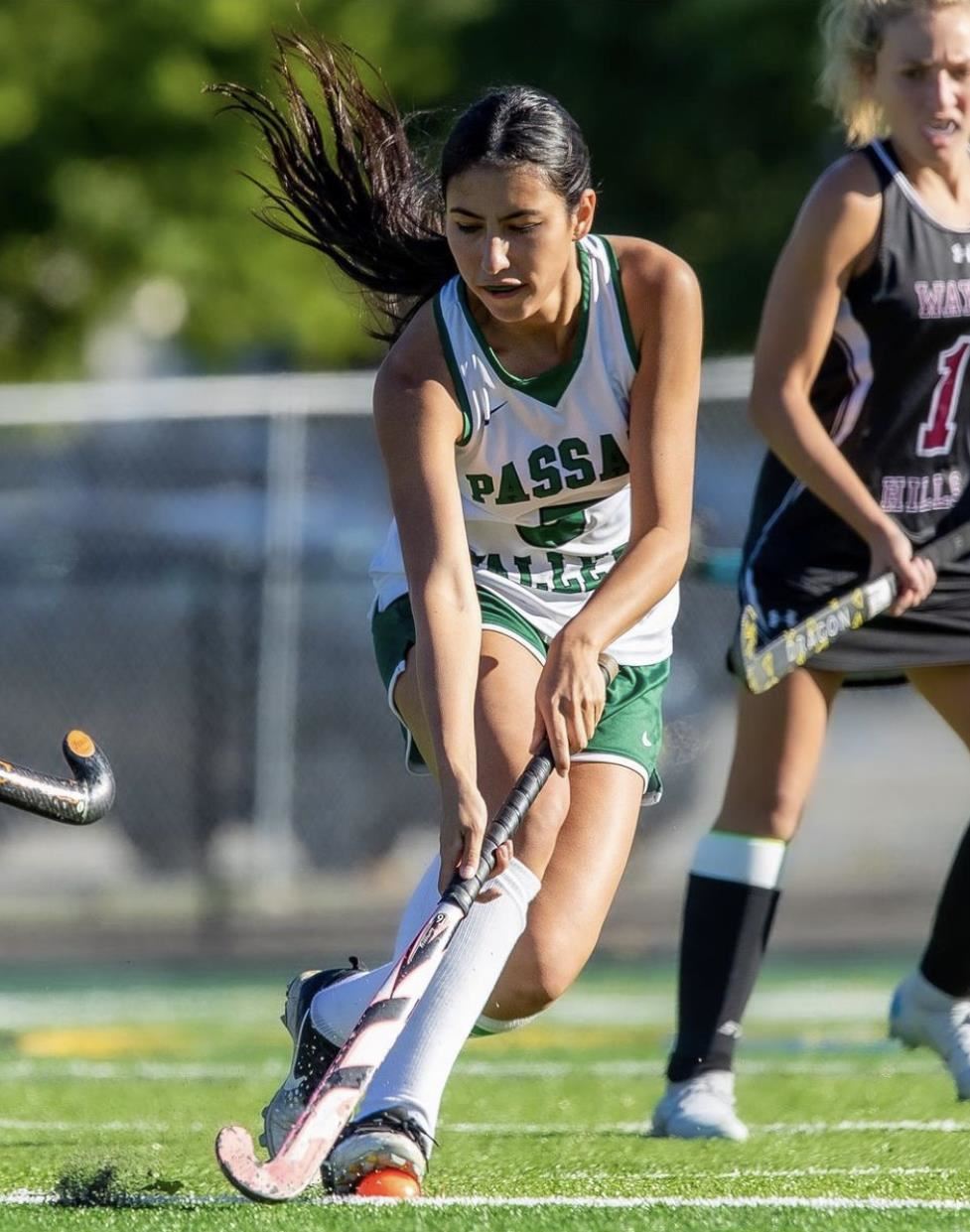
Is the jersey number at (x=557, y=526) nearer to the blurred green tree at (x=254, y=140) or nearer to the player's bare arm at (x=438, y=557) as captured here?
the player's bare arm at (x=438, y=557)

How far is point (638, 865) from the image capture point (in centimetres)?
920

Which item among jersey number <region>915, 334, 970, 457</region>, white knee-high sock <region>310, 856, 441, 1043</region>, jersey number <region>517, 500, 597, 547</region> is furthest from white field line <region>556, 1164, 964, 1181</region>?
jersey number <region>915, 334, 970, 457</region>

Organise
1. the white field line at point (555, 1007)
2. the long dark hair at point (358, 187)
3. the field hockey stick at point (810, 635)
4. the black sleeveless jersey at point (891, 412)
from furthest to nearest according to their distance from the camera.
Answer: the white field line at point (555, 1007)
the black sleeveless jersey at point (891, 412)
the field hockey stick at point (810, 635)
the long dark hair at point (358, 187)

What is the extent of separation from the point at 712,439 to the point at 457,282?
5.29 metres

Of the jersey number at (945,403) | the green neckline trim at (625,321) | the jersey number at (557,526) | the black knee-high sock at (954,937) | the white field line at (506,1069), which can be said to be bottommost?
the white field line at (506,1069)

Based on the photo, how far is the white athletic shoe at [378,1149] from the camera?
3.15 m

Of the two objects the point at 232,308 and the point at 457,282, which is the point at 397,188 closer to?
the point at 457,282

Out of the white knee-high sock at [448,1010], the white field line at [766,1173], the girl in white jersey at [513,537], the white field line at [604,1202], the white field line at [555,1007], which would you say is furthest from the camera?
the white field line at [555,1007]

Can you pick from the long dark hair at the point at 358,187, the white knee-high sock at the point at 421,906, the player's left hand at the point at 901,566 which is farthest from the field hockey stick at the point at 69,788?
the player's left hand at the point at 901,566

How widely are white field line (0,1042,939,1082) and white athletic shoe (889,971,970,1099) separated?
736 millimetres

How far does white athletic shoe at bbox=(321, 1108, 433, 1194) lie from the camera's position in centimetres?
315

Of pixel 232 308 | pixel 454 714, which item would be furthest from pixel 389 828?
pixel 454 714

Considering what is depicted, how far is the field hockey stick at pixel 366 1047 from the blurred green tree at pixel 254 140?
8.99 m

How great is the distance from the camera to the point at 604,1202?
3199 millimetres
